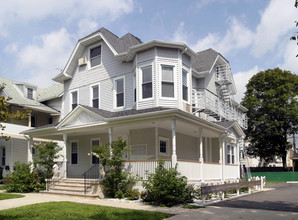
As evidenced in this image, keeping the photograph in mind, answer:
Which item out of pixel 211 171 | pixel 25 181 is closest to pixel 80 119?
pixel 25 181

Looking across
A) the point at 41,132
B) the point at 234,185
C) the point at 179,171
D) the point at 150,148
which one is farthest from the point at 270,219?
the point at 41,132

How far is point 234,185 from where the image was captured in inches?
589

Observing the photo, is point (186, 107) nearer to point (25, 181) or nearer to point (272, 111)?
point (25, 181)

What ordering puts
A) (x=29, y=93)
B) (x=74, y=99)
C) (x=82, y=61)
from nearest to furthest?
(x=82, y=61), (x=74, y=99), (x=29, y=93)

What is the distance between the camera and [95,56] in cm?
2069

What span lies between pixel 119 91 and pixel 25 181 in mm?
7331

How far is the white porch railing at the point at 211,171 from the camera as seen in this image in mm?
16172

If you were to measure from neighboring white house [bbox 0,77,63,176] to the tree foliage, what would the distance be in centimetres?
1096

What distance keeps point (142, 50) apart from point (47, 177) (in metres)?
8.68

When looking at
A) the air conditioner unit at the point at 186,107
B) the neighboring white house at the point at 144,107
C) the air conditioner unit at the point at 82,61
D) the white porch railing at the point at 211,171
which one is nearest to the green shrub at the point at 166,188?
the neighboring white house at the point at 144,107

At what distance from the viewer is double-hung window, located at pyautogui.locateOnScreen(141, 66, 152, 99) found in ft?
55.4

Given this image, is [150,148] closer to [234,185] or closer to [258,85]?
[234,185]

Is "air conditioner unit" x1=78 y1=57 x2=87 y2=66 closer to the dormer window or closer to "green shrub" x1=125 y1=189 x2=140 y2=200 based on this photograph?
the dormer window

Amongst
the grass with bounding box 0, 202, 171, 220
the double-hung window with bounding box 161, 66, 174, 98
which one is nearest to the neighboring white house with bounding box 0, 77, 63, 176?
the double-hung window with bounding box 161, 66, 174, 98
